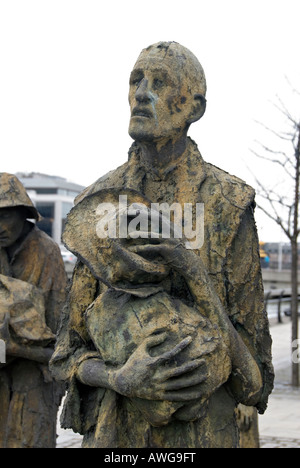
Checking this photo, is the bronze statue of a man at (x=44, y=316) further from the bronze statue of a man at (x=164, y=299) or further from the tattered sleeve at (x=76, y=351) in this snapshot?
the bronze statue of a man at (x=164, y=299)

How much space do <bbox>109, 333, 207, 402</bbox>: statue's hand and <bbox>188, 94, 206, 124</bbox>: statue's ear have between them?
102 cm

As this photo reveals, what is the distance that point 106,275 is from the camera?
10.6ft

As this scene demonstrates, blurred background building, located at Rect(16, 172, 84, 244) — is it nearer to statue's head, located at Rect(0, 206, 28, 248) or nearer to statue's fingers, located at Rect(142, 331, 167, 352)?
statue's head, located at Rect(0, 206, 28, 248)

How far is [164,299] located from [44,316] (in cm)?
318

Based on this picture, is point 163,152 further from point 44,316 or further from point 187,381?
point 44,316

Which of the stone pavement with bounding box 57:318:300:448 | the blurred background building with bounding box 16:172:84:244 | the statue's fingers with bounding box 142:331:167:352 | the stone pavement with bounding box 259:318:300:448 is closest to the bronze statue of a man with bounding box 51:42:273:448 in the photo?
the statue's fingers with bounding box 142:331:167:352

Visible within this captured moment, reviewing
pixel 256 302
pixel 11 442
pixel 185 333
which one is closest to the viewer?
pixel 185 333

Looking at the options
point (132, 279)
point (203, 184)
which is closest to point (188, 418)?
point (132, 279)

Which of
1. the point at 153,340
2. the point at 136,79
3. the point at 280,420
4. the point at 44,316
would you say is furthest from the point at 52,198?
the point at 153,340

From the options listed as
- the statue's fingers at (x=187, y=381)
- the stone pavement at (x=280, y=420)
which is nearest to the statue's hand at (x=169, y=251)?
the statue's fingers at (x=187, y=381)

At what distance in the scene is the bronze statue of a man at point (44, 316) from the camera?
6.48m
